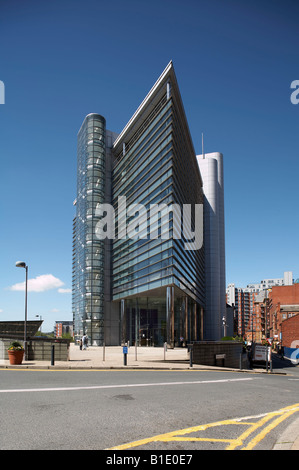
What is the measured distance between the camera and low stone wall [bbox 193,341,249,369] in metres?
28.7

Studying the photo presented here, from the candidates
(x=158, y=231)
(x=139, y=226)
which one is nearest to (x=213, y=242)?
(x=139, y=226)

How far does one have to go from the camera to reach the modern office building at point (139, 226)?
5188cm

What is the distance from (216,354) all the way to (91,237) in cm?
4401

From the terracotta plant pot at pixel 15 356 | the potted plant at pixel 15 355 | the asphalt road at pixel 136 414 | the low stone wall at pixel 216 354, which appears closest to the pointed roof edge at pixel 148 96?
the low stone wall at pixel 216 354

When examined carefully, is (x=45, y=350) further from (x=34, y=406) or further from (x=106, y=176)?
(x=106, y=176)

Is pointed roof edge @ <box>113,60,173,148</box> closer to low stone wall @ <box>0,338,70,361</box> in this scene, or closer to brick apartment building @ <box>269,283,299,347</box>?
low stone wall @ <box>0,338,70,361</box>

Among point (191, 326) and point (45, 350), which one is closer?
point (45, 350)

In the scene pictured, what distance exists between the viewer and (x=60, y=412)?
8.63m

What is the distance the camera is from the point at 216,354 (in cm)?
3167

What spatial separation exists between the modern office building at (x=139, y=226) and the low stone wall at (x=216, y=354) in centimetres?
1275

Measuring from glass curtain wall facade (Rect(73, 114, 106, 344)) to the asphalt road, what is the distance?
2258 inches

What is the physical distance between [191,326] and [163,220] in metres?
34.8

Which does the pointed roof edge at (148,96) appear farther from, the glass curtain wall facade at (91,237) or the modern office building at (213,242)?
the modern office building at (213,242)

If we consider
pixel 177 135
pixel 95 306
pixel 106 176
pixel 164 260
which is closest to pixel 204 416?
pixel 164 260
